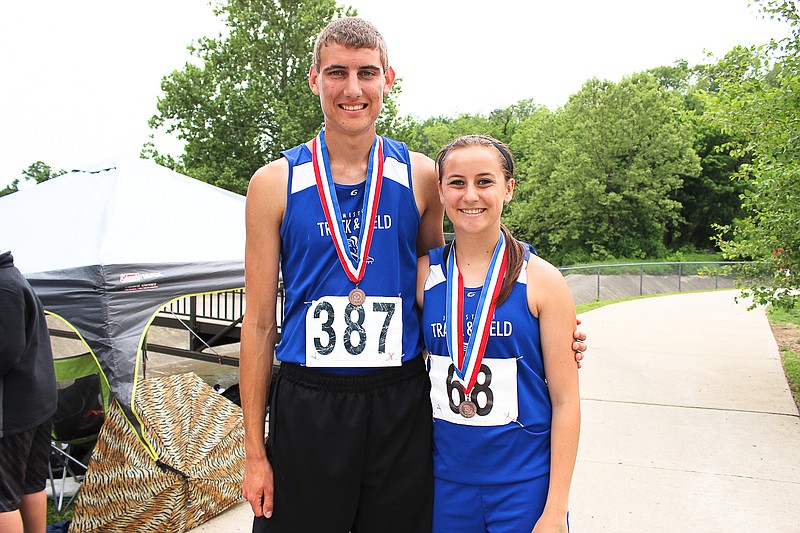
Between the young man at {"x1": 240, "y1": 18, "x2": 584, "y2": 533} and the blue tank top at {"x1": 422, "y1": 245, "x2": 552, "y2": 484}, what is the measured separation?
0.11 meters

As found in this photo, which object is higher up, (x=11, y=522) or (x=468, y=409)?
(x=468, y=409)

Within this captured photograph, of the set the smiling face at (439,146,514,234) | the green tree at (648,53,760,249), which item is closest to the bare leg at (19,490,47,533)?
the smiling face at (439,146,514,234)

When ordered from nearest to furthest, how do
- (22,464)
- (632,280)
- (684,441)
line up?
(22,464)
(684,441)
(632,280)

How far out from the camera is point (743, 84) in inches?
257

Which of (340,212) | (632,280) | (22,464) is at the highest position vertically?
(340,212)

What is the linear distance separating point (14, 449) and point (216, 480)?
1.46 meters

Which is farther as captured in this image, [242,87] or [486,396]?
[242,87]

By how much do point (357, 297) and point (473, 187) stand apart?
1.74ft

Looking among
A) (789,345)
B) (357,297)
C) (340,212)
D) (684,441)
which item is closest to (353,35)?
(340,212)

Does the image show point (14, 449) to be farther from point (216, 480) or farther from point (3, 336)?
point (216, 480)

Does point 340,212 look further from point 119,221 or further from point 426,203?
point 119,221

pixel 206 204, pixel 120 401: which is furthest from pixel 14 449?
pixel 206 204

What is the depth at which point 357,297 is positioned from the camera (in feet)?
6.89

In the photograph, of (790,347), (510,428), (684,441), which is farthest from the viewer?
(790,347)
